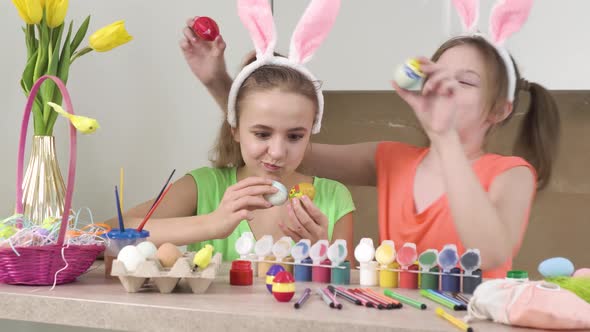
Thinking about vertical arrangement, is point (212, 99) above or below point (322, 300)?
above

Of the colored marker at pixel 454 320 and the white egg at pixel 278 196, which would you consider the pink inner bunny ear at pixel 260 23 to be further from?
the colored marker at pixel 454 320

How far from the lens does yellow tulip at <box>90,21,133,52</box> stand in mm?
1152

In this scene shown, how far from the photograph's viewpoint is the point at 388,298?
83 cm

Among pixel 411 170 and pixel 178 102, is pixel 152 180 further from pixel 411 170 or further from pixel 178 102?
pixel 411 170

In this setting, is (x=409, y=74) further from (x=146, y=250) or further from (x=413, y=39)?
(x=146, y=250)

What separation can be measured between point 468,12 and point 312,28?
21 cm

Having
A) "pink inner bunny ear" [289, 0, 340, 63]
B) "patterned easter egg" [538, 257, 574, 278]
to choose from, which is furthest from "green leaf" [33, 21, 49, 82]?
"patterned easter egg" [538, 257, 574, 278]

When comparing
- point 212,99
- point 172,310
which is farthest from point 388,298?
point 212,99

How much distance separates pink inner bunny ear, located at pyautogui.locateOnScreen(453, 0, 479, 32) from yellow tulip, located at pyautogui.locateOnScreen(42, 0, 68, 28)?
0.58 m

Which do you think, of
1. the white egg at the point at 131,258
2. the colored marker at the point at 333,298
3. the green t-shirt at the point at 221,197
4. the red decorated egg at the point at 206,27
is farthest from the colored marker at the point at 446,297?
the red decorated egg at the point at 206,27

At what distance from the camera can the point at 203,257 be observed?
0.87 m

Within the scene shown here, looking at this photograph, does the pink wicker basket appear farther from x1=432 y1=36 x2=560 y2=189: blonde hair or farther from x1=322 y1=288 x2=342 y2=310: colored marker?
x1=432 y1=36 x2=560 y2=189: blonde hair

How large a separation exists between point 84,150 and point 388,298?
2.28 ft

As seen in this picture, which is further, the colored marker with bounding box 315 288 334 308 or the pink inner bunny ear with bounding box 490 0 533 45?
the pink inner bunny ear with bounding box 490 0 533 45
